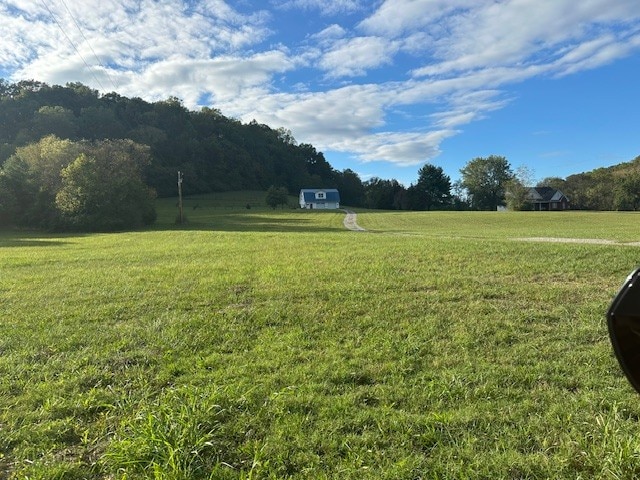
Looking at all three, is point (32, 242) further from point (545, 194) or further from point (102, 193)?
point (545, 194)

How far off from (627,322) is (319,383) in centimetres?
291

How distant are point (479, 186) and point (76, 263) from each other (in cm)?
10364

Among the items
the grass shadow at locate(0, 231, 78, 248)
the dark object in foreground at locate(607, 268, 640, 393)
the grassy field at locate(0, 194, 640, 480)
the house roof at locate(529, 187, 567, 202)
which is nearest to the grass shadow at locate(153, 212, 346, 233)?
the grass shadow at locate(0, 231, 78, 248)

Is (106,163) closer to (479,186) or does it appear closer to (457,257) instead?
(457,257)

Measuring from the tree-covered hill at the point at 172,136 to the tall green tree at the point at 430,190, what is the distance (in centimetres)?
2860

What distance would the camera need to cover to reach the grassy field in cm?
291

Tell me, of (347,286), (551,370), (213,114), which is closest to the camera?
(551,370)

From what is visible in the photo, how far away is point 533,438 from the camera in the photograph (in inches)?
122

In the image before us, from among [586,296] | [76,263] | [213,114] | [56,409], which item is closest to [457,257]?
[586,296]

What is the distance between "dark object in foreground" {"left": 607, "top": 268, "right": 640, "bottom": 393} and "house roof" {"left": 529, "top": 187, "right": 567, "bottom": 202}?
316 ft

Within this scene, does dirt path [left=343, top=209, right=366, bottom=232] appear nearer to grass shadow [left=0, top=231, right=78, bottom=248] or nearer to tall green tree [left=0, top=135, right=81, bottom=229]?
grass shadow [left=0, top=231, right=78, bottom=248]

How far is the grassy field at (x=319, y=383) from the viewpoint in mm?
2910

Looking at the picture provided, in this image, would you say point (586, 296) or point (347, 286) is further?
point (347, 286)

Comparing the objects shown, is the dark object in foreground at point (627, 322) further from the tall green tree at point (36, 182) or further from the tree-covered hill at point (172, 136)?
the tree-covered hill at point (172, 136)
